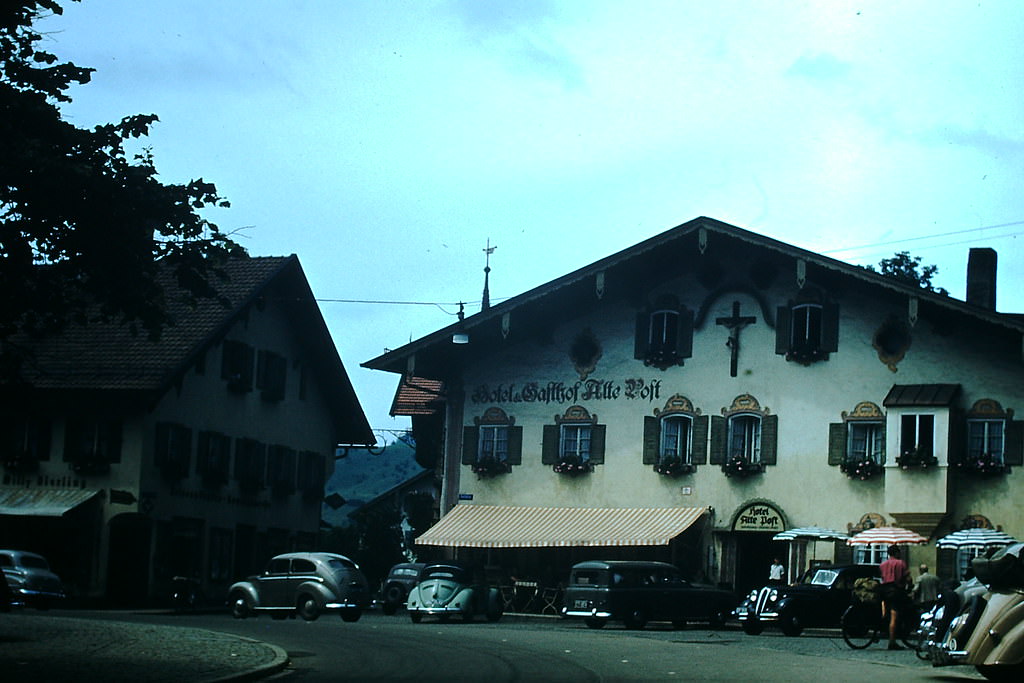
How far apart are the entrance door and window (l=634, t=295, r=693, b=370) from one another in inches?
186

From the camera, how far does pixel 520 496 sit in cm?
4434

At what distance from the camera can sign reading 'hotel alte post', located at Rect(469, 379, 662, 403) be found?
4281 cm

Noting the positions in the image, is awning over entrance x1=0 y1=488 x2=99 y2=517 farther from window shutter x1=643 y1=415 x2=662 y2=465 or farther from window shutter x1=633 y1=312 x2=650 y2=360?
window shutter x1=633 y1=312 x2=650 y2=360

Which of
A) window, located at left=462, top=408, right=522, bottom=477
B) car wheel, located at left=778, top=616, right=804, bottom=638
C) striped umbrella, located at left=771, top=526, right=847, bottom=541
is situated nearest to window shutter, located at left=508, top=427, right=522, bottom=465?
window, located at left=462, top=408, right=522, bottom=477

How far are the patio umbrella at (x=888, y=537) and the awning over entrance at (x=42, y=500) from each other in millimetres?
20695

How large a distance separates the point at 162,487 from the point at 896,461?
2035 centimetres

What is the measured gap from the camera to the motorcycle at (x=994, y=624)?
17.4 metres

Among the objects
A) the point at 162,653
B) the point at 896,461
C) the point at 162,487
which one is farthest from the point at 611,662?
the point at 162,487

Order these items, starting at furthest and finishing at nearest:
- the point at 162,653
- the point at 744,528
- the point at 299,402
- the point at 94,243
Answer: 1. the point at 299,402
2. the point at 744,528
3. the point at 162,653
4. the point at 94,243

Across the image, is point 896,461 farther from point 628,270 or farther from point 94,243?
point 94,243

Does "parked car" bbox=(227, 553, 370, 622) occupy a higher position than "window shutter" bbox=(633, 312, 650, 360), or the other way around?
"window shutter" bbox=(633, 312, 650, 360)

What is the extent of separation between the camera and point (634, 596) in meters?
35.1

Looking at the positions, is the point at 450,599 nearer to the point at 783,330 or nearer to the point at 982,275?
the point at 783,330

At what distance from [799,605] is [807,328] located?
9.24 m
